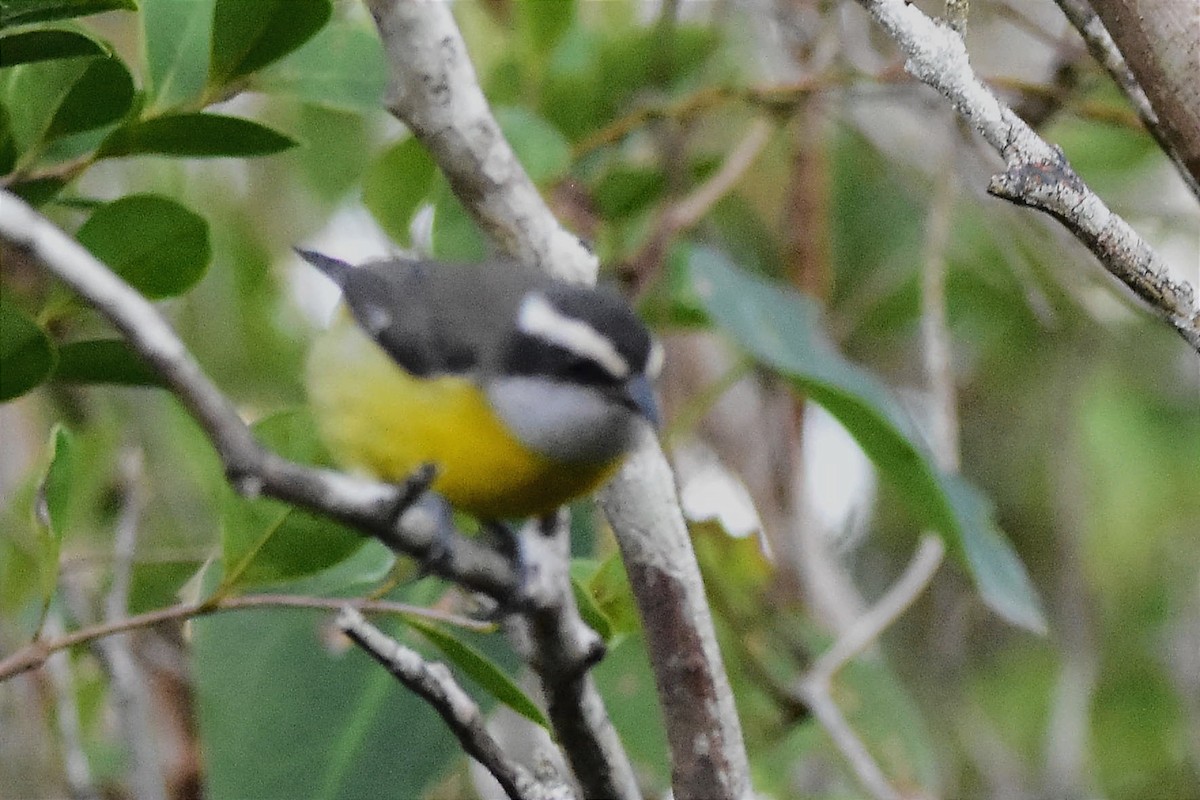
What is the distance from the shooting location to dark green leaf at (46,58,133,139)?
815 millimetres

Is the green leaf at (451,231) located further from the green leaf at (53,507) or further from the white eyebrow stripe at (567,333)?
→ the green leaf at (53,507)

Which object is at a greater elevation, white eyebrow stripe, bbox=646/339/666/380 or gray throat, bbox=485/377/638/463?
white eyebrow stripe, bbox=646/339/666/380

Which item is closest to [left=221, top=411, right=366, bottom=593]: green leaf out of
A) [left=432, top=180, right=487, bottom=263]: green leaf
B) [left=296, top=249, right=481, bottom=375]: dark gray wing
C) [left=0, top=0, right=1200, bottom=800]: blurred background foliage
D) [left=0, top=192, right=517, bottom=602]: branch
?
[left=0, top=0, right=1200, bottom=800]: blurred background foliage

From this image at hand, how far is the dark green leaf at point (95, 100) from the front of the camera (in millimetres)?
815

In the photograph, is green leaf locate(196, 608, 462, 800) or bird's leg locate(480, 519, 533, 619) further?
green leaf locate(196, 608, 462, 800)

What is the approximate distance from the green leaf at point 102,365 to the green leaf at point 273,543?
9 cm

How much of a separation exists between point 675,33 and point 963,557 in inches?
27.3

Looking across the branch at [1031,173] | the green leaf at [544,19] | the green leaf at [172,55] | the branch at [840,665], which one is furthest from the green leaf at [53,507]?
the green leaf at [544,19]

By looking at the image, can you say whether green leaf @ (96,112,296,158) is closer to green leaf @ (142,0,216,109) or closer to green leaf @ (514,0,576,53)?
green leaf @ (142,0,216,109)

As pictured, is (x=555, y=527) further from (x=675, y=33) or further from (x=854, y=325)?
(x=854, y=325)

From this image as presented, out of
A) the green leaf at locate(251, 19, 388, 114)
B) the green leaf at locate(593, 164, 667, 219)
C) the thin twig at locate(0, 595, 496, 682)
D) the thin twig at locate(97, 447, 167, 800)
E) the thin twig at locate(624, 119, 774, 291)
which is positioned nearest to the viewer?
the thin twig at locate(0, 595, 496, 682)

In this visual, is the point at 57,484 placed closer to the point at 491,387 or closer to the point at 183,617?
the point at 183,617

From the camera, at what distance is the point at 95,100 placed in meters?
0.83

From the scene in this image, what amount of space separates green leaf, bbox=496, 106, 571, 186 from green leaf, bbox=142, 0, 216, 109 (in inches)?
14.6
